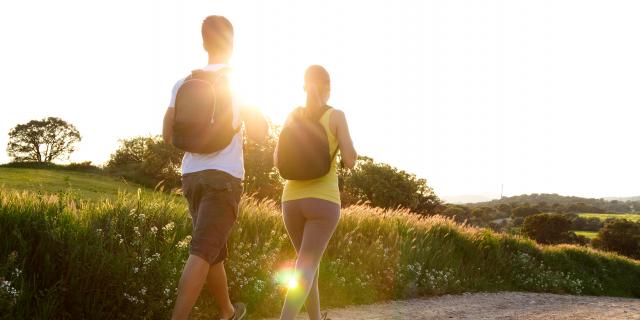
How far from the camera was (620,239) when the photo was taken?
57.7m

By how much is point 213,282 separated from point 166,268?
1.59 m

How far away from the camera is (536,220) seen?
2448 inches

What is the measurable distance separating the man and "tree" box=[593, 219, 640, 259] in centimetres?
6121

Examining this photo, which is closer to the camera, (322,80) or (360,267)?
(322,80)

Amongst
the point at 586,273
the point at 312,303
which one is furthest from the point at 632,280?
the point at 312,303

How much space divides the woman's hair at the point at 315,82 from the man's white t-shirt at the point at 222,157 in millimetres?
715

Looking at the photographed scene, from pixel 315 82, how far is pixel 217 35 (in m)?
0.91

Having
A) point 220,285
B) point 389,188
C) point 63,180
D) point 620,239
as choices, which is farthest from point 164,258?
point 620,239

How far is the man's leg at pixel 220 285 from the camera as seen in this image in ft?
14.1

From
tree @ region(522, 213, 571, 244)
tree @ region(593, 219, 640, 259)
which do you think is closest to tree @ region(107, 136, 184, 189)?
tree @ region(522, 213, 571, 244)

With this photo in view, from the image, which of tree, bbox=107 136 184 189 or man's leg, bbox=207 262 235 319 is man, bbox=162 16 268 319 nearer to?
man's leg, bbox=207 262 235 319

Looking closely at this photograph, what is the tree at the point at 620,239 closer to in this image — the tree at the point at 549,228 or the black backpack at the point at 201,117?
the tree at the point at 549,228

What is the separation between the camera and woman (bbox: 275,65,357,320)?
4.48 meters

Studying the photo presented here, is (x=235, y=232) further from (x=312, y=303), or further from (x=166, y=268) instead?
(x=312, y=303)
